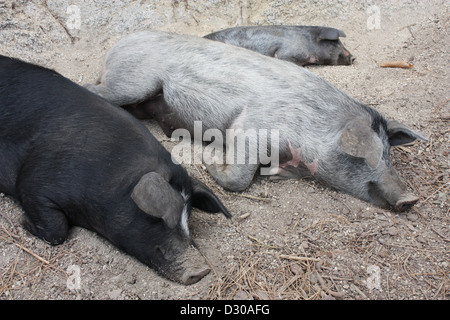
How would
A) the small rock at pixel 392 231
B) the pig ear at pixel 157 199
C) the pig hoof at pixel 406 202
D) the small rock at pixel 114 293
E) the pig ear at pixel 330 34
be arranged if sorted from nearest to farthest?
the pig ear at pixel 157 199
the small rock at pixel 114 293
the small rock at pixel 392 231
the pig hoof at pixel 406 202
the pig ear at pixel 330 34

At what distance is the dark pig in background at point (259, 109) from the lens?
12.5 ft

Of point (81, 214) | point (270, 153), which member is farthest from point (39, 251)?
point (270, 153)

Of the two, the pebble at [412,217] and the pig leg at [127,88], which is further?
the pig leg at [127,88]

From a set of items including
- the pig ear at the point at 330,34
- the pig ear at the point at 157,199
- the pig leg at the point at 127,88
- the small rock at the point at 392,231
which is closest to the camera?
the pig ear at the point at 157,199

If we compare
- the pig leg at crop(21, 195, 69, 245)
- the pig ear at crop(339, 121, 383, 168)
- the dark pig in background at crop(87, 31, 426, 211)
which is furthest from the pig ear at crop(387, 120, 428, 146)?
the pig leg at crop(21, 195, 69, 245)

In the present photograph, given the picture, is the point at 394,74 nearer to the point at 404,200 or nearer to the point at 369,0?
the point at 369,0

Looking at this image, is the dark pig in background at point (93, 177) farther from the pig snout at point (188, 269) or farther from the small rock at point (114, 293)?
the small rock at point (114, 293)

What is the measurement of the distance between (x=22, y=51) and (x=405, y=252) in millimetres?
4233

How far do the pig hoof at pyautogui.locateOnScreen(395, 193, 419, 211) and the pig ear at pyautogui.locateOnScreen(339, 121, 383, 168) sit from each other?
0.33m

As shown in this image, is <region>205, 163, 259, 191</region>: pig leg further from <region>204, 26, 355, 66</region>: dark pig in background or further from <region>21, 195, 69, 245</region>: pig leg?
<region>204, 26, 355, 66</region>: dark pig in background

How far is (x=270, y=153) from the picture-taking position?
3.96 m

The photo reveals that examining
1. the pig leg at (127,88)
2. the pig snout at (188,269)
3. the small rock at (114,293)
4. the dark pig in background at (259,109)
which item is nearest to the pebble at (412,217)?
the dark pig in background at (259,109)

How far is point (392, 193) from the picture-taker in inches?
145
